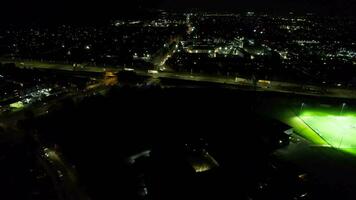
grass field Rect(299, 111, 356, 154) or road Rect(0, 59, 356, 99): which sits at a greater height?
road Rect(0, 59, 356, 99)

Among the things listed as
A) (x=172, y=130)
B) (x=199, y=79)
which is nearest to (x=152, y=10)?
(x=172, y=130)

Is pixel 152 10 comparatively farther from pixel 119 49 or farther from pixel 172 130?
pixel 119 49

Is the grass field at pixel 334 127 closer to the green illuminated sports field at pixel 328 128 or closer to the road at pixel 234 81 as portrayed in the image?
the green illuminated sports field at pixel 328 128

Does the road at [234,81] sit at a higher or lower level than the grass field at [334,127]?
higher

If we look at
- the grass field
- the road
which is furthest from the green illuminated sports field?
the road

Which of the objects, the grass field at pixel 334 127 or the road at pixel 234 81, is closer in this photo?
the grass field at pixel 334 127

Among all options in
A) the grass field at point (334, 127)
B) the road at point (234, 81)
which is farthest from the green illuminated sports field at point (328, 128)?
the road at point (234, 81)

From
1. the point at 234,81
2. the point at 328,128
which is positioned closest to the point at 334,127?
the point at 328,128

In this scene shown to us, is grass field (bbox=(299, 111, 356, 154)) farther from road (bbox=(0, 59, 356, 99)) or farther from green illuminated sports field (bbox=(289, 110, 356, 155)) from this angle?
road (bbox=(0, 59, 356, 99))
